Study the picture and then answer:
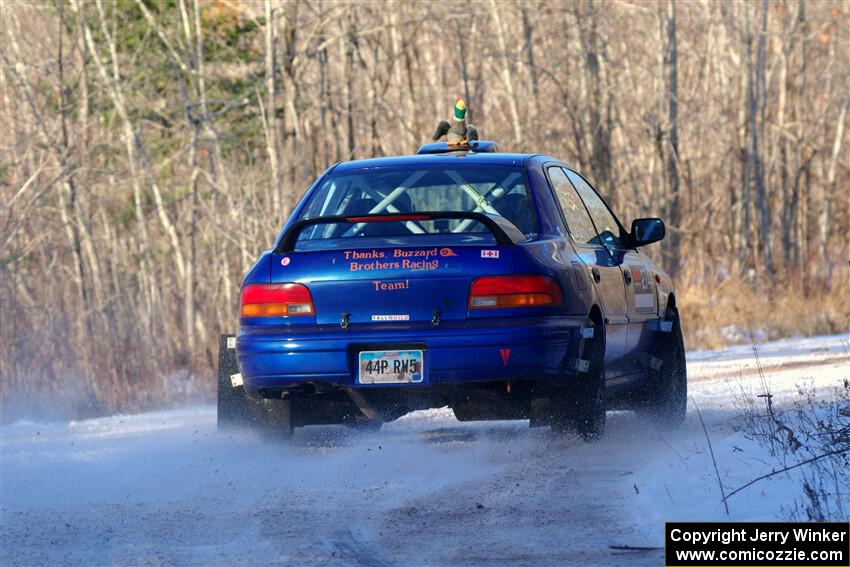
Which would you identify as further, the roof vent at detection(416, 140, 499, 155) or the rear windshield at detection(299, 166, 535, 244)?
the roof vent at detection(416, 140, 499, 155)

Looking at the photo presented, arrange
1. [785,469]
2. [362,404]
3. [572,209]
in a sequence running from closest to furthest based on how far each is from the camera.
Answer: [785,469]
[362,404]
[572,209]

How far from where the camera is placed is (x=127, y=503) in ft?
23.6

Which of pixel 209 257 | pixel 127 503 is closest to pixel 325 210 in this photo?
pixel 127 503

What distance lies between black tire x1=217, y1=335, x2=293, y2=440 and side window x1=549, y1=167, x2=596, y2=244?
1.94 m

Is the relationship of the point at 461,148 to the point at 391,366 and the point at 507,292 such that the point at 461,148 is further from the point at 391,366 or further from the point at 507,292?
the point at 391,366

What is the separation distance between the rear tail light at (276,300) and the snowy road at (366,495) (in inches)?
33.5

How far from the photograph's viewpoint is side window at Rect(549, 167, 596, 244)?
8625mm

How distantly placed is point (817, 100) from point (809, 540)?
1488 inches

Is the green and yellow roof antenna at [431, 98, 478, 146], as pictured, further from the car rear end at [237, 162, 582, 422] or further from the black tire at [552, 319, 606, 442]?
the black tire at [552, 319, 606, 442]

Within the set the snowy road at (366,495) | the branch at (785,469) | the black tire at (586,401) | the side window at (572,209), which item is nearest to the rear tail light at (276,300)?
the snowy road at (366,495)

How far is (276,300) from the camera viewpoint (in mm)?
7734

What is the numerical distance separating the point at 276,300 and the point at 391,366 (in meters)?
0.73

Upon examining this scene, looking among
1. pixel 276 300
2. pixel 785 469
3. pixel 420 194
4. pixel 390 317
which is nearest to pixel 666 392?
pixel 420 194

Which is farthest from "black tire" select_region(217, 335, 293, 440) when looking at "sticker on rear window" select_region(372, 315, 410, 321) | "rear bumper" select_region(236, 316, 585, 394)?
"sticker on rear window" select_region(372, 315, 410, 321)
